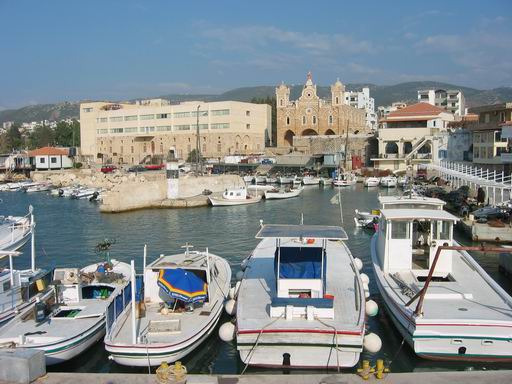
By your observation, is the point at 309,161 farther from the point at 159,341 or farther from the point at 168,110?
the point at 159,341

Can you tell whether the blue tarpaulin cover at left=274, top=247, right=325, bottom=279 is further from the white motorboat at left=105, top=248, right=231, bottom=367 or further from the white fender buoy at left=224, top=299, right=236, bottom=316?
the white motorboat at left=105, top=248, right=231, bottom=367

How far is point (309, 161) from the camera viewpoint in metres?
73.4

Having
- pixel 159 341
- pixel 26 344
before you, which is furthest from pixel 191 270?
pixel 26 344

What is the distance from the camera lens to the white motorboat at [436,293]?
11.7m

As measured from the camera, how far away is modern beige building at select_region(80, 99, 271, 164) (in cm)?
8244

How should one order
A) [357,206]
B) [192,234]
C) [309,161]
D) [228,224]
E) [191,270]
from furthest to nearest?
[309,161] → [357,206] → [228,224] → [192,234] → [191,270]

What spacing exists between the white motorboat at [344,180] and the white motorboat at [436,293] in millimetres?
42243

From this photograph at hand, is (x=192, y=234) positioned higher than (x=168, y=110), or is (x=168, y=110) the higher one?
(x=168, y=110)

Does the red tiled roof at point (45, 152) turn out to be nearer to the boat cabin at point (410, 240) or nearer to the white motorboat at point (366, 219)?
the white motorboat at point (366, 219)

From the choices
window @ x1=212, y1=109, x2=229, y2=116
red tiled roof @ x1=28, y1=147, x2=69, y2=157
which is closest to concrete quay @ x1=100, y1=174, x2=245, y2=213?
window @ x1=212, y1=109, x2=229, y2=116

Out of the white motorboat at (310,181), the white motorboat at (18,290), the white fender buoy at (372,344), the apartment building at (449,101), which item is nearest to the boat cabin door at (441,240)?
the white fender buoy at (372,344)

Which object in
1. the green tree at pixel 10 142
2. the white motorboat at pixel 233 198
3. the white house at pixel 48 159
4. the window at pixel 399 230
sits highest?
the green tree at pixel 10 142

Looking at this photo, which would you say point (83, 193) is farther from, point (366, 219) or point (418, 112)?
point (418, 112)

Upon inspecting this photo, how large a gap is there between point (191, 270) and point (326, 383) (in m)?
6.21
